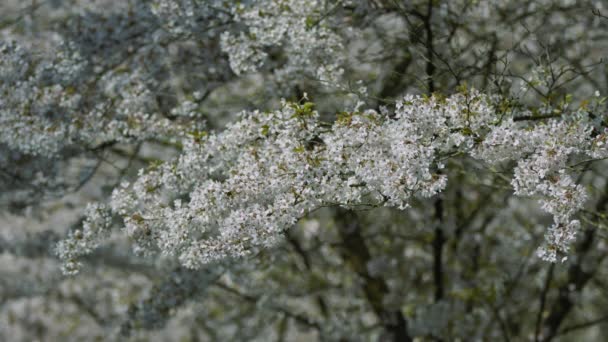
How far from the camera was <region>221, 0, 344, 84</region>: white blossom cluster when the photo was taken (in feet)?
15.1

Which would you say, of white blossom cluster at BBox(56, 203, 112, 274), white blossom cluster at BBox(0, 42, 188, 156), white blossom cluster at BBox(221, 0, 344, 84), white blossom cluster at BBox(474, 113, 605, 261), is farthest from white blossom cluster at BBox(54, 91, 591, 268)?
white blossom cluster at BBox(0, 42, 188, 156)

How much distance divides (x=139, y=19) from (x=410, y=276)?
171 inches

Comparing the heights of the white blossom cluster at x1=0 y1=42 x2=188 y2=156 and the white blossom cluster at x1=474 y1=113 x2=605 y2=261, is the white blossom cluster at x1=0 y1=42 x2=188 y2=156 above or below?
below

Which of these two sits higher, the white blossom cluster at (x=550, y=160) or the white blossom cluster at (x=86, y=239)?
the white blossom cluster at (x=550, y=160)

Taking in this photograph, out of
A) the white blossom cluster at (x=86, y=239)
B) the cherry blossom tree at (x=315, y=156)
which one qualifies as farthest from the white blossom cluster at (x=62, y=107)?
the white blossom cluster at (x=86, y=239)

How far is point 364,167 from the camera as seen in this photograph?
3.46m

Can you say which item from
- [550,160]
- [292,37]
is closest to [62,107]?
[292,37]

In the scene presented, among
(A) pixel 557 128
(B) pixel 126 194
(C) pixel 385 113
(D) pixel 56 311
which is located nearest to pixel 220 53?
(B) pixel 126 194

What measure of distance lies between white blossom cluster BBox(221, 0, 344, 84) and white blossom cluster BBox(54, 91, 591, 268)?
0.87m

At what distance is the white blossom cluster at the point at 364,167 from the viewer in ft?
11.1

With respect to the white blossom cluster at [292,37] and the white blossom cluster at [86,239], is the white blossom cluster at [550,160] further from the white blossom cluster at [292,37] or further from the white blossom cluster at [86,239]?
the white blossom cluster at [86,239]

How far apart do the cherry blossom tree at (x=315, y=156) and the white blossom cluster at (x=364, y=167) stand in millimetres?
11

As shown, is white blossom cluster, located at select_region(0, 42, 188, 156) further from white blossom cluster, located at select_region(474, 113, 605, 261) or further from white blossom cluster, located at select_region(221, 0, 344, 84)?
white blossom cluster, located at select_region(474, 113, 605, 261)

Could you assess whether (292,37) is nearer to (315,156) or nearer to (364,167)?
(315,156)
